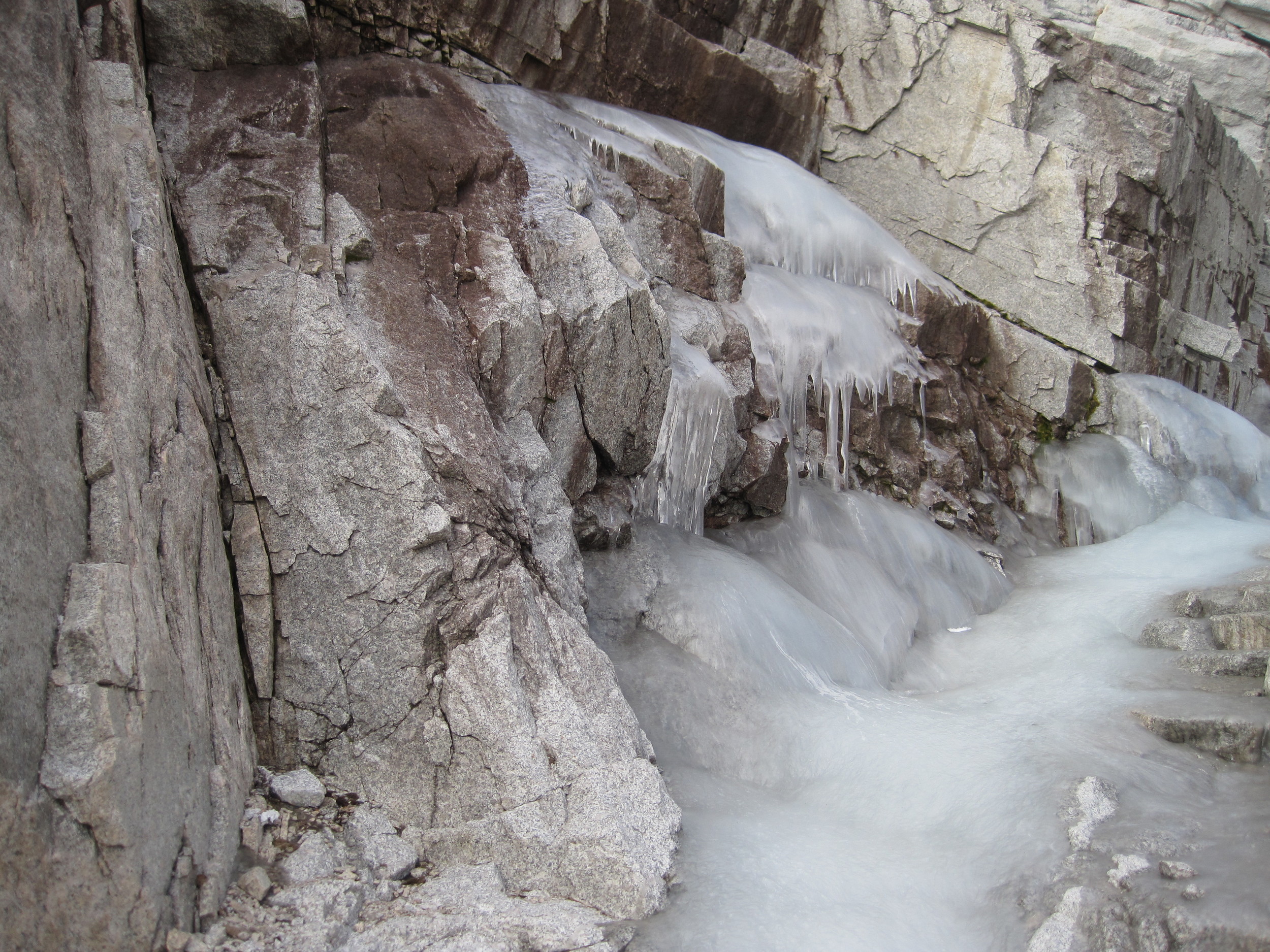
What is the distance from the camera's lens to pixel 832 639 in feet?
19.2

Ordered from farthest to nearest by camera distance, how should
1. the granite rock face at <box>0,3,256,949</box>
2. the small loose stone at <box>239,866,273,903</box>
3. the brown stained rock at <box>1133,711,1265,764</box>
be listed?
1. the brown stained rock at <box>1133,711,1265,764</box>
2. the small loose stone at <box>239,866,273,903</box>
3. the granite rock face at <box>0,3,256,949</box>

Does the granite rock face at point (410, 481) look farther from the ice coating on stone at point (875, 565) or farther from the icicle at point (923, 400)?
the icicle at point (923, 400)

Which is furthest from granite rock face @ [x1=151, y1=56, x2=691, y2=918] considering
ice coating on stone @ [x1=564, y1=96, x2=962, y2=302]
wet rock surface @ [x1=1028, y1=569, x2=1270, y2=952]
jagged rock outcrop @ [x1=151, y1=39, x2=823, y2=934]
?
ice coating on stone @ [x1=564, y1=96, x2=962, y2=302]

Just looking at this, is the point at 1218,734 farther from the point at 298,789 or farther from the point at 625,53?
the point at 625,53

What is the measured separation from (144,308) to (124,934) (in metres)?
2.05

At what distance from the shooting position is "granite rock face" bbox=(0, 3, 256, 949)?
8.20 ft

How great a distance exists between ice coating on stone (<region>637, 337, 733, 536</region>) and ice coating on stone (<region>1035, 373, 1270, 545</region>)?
417 cm

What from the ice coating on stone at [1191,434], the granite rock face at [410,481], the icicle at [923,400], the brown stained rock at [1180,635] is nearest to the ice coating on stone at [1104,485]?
the ice coating on stone at [1191,434]

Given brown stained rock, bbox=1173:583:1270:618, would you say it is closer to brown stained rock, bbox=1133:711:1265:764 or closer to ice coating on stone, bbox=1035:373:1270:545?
brown stained rock, bbox=1133:711:1265:764

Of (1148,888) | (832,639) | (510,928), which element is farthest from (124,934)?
(832,639)

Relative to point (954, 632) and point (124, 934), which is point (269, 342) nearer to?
point (124, 934)

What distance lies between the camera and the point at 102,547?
9.45ft

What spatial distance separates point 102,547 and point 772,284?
5.92m

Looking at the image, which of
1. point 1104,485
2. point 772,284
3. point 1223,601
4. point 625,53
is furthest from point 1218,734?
point 625,53
